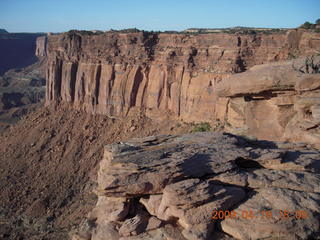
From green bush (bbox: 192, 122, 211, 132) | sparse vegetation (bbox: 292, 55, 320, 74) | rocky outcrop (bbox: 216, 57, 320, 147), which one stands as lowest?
green bush (bbox: 192, 122, 211, 132)

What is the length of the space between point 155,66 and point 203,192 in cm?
3506

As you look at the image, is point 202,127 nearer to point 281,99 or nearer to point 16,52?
point 281,99

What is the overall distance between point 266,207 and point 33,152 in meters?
37.7

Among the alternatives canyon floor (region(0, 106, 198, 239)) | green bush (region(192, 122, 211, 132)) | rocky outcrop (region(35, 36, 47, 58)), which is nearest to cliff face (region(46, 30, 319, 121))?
green bush (region(192, 122, 211, 132))

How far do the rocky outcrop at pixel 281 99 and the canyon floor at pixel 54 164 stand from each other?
56.7 feet

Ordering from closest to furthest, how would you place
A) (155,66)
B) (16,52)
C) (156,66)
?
(156,66) < (155,66) < (16,52)

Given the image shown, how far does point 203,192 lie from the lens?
1040cm

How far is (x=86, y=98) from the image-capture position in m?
49.8

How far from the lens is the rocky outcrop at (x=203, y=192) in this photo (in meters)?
9.89

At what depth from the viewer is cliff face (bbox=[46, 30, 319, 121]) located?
37250 millimetres

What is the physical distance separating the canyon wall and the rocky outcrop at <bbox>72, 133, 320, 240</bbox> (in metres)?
20.3

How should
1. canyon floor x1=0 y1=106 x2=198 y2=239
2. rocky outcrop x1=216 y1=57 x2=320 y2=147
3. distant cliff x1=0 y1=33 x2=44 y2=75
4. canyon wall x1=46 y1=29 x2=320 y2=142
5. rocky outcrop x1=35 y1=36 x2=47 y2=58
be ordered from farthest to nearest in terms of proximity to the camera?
rocky outcrop x1=35 y1=36 x2=47 y2=58 → distant cliff x1=0 y1=33 x2=44 y2=75 → canyon wall x1=46 y1=29 x2=320 y2=142 → canyon floor x1=0 y1=106 x2=198 y2=239 → rocky outcrop x1=216 y1=57 x2=320 y2=147

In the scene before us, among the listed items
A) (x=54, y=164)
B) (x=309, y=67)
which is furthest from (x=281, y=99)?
(x=54, y=164)

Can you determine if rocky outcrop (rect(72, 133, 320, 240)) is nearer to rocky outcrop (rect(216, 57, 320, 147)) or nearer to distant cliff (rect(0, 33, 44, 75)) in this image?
rocky outcrop (rect(216, 57, 320, 147))
